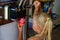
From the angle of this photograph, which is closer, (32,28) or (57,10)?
(32,28)

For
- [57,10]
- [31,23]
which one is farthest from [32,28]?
[57,10]

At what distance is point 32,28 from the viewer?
795mm

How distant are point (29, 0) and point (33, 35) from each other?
0.25 meters

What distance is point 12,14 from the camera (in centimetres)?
80

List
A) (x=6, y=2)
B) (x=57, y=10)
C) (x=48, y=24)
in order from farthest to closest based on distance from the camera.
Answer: (x=57, y=10) → (x=6, y=2) → (x=48, y=24)

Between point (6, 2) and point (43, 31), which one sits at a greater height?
point (6, 2)

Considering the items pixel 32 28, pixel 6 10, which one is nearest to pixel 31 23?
pixel 32 28

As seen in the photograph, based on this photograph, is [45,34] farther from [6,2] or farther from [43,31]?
[6,2]

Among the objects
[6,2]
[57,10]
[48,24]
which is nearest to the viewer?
[48,24]

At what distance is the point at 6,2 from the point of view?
2.73 feet

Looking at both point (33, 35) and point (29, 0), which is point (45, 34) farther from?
point (29, 0)

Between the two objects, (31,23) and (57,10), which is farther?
(57,10)

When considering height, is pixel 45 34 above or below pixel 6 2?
below

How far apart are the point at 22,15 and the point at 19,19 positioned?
0.05 meters
